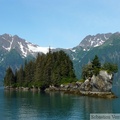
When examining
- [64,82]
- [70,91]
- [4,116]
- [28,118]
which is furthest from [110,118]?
[64,82]

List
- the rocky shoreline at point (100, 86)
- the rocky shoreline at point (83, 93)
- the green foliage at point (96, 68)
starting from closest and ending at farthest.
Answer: the rocky shoreline at point (83, 93)
the rocky shoreline at point (100, 86)
the green foliage at point (96, 68)

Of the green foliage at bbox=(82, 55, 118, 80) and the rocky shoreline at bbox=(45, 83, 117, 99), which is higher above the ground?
the green foliage at bbox=(82, 55, 118, 80)

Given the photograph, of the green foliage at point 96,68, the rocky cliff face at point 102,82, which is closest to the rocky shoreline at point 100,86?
the rocky cliff face at point 102,82

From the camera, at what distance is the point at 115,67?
A: 148 metres

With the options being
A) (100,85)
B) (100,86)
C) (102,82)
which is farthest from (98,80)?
(100,86)

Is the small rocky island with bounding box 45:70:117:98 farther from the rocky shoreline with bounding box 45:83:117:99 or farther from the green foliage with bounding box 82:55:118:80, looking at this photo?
the green foliage with bounding box 82:55:118:80

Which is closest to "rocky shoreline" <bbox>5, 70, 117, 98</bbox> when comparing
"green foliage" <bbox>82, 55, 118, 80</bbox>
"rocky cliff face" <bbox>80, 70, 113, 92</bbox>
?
"rocky cliff face" <bbox>80, 70, 113, 92</bbox>

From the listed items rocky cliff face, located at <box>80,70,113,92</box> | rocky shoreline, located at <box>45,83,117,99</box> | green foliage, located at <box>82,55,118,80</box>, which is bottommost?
rocky shoreline, located at <box>45,83,117,99</box>

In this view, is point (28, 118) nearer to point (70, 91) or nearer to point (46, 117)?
point (46, 117)

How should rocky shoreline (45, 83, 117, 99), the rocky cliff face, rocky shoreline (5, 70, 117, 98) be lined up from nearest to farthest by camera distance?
rocky shoreline (45, 83, 117, 99)
rocky shoreline (5, 70, 117, 98)
the rocky cliff face

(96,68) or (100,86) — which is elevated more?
(96,68)

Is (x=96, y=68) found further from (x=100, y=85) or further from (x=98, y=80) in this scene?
(x=100, y=85)

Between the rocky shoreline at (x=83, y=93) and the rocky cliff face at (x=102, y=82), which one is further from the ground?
the rocky cliff face at (x=102, y=82)

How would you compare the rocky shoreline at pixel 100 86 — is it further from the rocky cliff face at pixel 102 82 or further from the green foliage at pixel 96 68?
the green foliage at pixel 96 68
